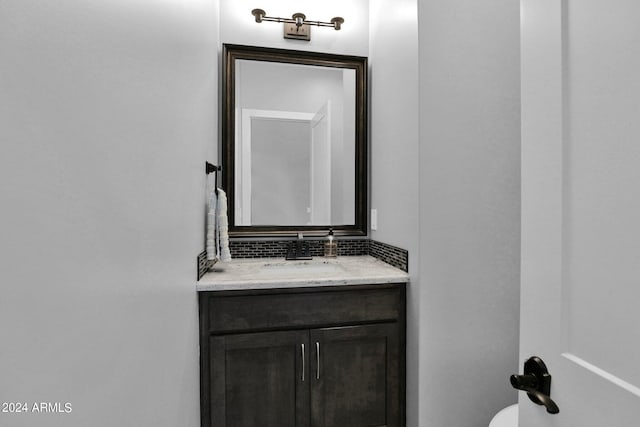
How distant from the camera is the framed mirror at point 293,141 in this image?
2031 millimetres

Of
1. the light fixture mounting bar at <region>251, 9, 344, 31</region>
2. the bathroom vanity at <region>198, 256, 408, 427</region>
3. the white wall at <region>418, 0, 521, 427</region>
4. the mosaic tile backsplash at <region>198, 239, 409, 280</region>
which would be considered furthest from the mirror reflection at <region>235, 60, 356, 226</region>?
the white wall at <region>418, 0, 521, 427</region>

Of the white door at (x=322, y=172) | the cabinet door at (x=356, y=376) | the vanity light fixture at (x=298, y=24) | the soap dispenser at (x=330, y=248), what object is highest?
the vanity light fixture at (x=298, y=24)

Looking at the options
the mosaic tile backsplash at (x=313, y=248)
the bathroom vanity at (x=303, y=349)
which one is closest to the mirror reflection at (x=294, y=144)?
the mosaic tile backsplash at (x=313, y=248)

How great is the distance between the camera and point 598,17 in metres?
0.54

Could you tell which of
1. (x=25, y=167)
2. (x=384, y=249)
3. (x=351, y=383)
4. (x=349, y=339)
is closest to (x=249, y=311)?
(x=349, y=339)

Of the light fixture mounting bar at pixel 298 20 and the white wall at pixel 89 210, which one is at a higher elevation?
the light fixture mounting bar at pixel 298 20

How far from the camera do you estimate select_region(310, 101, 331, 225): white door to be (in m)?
2.14

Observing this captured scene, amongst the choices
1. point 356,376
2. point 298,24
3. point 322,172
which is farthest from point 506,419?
point 298,24

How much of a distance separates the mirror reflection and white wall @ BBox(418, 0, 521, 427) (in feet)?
2.50

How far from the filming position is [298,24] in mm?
2012

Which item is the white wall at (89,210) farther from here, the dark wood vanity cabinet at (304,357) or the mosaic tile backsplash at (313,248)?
the mosaic tile backsplash at (313,248)

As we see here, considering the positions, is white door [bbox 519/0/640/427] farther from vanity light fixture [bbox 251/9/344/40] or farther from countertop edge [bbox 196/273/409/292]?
vanity light fixture [bbox 251/9/344/40]

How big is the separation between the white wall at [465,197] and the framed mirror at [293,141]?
734mm

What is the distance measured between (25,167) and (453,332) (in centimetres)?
150
